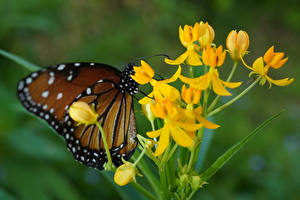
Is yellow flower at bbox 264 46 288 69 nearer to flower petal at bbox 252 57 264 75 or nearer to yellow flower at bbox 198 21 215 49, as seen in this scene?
flower petal at bbox 252 57 264 75

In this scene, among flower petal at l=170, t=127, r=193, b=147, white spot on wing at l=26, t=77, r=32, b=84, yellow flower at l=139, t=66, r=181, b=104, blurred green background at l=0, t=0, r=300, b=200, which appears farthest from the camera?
blurred green background at l=0, t=0, r=300, b=200

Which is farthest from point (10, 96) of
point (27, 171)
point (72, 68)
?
point (72, 68)

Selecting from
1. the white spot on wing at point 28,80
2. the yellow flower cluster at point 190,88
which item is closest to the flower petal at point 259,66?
the yellow flower cluster at point 190,88

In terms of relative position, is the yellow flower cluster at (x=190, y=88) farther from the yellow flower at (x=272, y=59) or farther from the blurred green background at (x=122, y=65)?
the blurred green background at (x=122, y=65)

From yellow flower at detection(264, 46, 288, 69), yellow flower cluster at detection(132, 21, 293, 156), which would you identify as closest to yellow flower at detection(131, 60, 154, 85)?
yellow flower cluster at detection(132, 21, 293, 156)

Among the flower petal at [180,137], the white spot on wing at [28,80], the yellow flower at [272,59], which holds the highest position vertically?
the yellow flower at [272,59]

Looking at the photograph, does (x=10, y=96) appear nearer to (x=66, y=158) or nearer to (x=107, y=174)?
(x=66, y=158)
